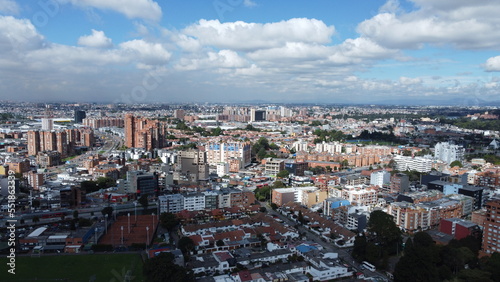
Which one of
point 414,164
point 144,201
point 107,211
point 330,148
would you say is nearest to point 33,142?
point 144,201

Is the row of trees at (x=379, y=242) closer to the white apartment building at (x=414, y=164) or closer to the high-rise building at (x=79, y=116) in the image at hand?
the white apartment building at (x=414, y=164)

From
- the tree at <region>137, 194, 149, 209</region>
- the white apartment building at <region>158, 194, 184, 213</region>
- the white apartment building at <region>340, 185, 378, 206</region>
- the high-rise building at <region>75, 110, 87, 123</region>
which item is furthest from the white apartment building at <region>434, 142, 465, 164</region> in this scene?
the high-rise building at <region>75, 110, 87, 123</region>

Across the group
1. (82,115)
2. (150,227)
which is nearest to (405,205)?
(150,227)

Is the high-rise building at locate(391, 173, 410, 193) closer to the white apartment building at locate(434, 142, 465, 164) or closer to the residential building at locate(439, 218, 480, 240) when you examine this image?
the residential building at locate(439, 218, 480, 240)

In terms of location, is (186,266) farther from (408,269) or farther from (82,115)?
(82,115)

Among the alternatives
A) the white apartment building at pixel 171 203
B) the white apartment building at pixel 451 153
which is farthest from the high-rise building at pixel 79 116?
the white apartment building at pixel 451 153
